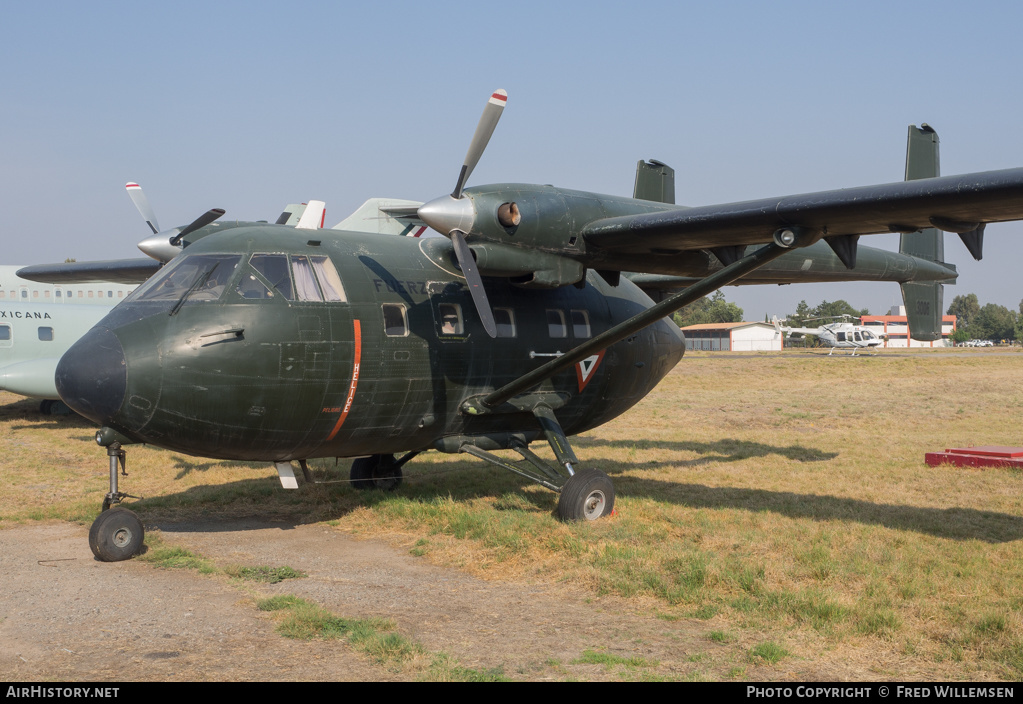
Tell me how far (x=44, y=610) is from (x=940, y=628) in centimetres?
771

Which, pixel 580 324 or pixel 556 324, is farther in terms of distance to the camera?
pixel 580 324

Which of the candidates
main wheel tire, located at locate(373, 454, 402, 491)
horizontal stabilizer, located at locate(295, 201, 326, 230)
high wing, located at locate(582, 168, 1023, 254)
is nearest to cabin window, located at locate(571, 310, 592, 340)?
high wing, located at locate(582, 168, 1023, 254)

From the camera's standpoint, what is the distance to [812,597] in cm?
746

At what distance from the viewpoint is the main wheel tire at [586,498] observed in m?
11.0

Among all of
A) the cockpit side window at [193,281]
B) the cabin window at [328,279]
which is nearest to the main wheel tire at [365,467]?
the cabin window at [328,279]

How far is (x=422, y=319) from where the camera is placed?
10609 millimetres

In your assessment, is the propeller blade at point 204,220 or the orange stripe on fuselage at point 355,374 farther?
the propeller blade at point 204,220

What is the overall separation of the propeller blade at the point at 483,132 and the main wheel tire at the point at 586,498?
4060 millimetres

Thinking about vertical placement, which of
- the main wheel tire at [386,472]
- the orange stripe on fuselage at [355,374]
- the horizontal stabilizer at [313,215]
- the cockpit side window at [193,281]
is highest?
the horizontal stabilizer at [313,215]

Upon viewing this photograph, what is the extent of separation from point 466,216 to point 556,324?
109 inches

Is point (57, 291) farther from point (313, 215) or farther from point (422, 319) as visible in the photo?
point (422, 319)

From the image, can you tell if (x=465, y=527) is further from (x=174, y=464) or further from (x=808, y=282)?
(x=174, y=464)

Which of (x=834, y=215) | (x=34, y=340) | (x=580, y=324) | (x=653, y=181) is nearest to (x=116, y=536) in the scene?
(x=580, y=324)

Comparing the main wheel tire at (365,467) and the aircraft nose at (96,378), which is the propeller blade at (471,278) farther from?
the main wheel tire at (365,467)
